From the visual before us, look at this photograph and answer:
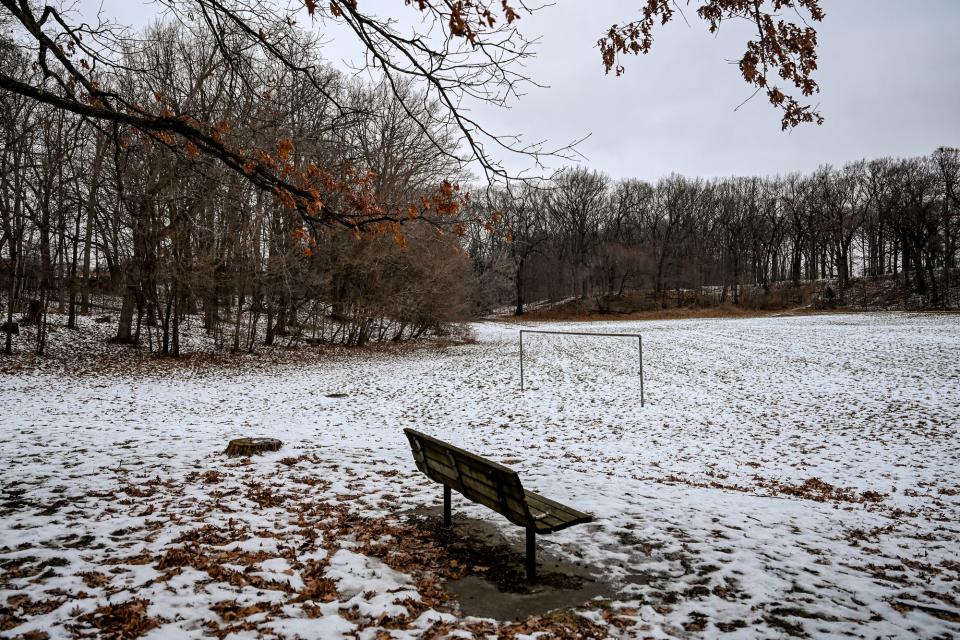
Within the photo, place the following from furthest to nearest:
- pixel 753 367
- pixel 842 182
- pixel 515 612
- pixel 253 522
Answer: pixel 842 182 < pixel 753 367 < pixel 253 522 < pixel 515 612

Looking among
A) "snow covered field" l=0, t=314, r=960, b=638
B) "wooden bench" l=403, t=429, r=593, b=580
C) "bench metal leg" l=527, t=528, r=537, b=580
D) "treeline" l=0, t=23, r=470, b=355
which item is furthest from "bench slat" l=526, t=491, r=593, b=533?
"treeline" l=0, t=23, r=470, b=355

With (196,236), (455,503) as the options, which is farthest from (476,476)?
(196,236)

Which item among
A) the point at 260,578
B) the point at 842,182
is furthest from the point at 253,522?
the point at 842,182

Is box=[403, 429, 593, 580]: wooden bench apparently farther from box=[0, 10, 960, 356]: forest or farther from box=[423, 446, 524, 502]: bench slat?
box=[0, 10, 960, 356]: forest

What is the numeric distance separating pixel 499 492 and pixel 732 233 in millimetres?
64981

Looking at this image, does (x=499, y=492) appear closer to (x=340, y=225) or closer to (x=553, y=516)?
(x=553, y=516)

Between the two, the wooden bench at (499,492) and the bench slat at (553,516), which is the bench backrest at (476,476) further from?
the bench slat at (553,516)

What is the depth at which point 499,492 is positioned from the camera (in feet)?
13.1

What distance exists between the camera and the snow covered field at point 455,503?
3.42 metres

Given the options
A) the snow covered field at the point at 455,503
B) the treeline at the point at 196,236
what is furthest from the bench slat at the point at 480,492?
the treeline at the point at 196,236

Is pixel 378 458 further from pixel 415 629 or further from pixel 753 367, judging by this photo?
pixel 753 367

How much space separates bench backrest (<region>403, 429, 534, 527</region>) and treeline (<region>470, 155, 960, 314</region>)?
4236 cm

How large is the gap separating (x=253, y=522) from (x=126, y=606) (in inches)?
64.0

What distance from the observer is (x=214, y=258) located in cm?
1744
